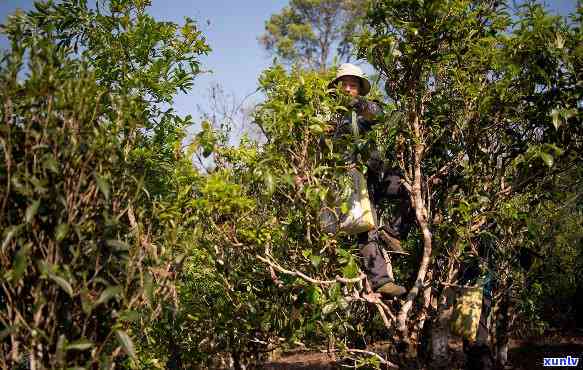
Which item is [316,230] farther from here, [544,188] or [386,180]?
[544,188]

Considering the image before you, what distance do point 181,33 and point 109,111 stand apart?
1697 millimetres

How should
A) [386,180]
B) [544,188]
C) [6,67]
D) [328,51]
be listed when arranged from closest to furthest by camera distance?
[6,67] < [544,188] < [386,180] < [328,51]

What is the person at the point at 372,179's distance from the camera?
3051 millimetres

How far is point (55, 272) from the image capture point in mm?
1768

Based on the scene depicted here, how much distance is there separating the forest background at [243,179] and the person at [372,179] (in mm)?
130

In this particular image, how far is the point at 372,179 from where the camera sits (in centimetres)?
357

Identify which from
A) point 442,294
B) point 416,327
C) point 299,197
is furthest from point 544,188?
point 299,197

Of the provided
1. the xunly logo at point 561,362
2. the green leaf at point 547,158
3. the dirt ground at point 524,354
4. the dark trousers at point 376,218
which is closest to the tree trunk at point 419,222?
the dark trousers at point 376,218

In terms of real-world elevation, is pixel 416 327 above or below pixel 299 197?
below

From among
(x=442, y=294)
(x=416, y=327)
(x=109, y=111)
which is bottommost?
(x=416, y=327)

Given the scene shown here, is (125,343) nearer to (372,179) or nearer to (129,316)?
(129,316)

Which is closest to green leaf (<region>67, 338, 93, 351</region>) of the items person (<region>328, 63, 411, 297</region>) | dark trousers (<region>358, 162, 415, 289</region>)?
person (<region>328, 63, 411, 297</region>)

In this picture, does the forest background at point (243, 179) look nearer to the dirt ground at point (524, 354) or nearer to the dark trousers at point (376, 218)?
the dark trousers at point (376, 218)

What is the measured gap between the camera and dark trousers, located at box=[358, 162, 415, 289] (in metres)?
3.24
